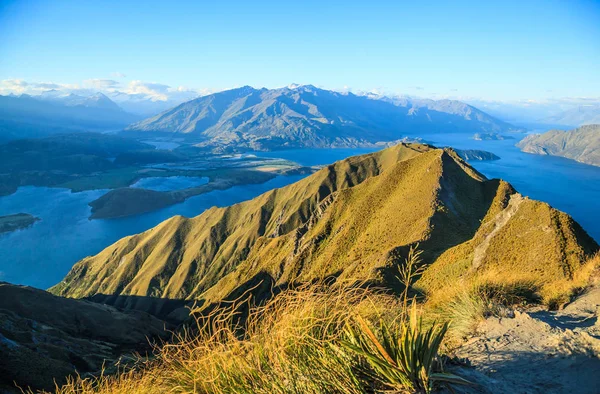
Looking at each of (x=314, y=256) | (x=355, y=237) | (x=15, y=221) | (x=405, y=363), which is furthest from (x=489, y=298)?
(x=15, y=221)

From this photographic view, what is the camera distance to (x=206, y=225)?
13212 cm

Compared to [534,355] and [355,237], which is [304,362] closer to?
[534,355]

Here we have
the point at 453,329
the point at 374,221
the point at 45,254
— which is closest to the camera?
the point at 453,329

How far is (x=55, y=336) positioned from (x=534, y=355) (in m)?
70.5

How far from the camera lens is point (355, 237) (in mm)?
56250

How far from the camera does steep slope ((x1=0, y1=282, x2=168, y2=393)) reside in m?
40.2

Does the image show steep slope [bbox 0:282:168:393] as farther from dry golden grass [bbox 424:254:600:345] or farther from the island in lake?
the island in lake

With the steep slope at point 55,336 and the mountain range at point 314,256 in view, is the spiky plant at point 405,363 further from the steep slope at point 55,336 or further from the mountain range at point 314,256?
the steep slope at point 55,336

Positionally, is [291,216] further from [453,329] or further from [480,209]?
[453,329]

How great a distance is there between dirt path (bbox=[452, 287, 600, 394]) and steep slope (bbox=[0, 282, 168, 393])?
1323 inches

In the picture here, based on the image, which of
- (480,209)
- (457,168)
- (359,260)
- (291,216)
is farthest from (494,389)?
(291,216)

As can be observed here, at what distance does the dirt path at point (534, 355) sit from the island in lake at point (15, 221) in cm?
22141

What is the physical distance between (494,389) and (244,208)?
5357 inches

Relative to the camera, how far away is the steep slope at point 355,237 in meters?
27.1
